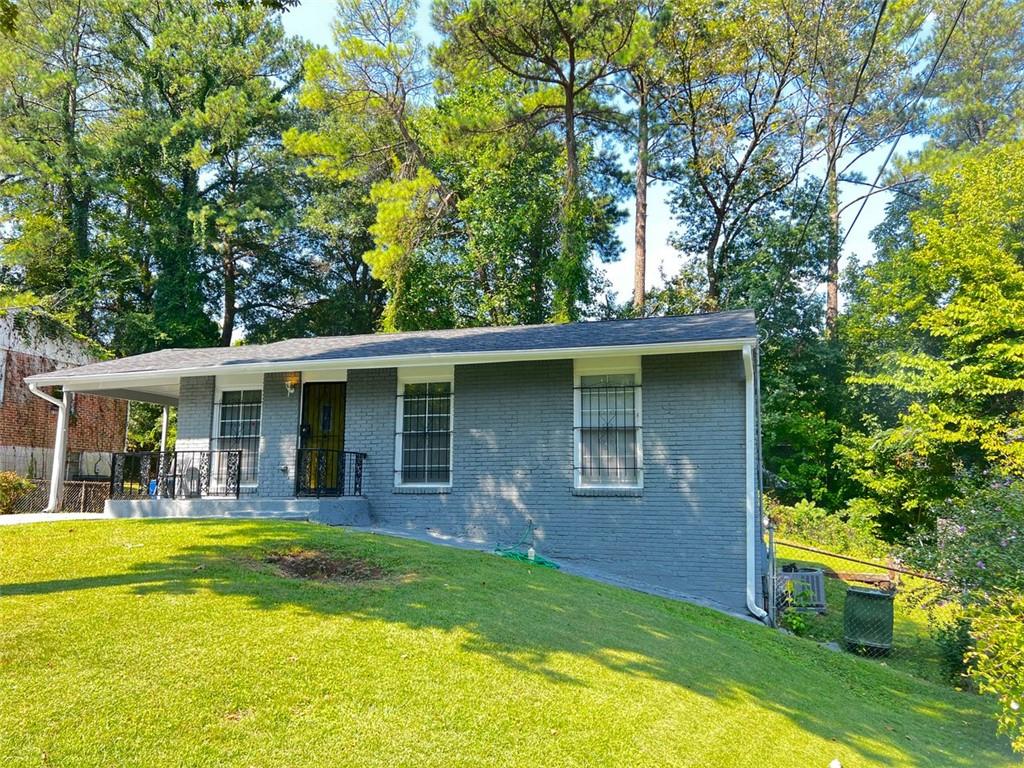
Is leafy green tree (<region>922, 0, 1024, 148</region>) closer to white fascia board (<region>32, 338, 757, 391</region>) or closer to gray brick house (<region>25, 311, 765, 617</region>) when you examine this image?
gray brick house (<region>25, 311, 765, 617</region>)

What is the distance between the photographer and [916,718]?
6484 millimetres

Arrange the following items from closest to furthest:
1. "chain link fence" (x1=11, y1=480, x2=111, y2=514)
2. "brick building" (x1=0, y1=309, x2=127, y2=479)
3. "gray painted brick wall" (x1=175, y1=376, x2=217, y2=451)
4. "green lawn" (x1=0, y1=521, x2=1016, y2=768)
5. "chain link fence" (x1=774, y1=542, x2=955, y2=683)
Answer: "green lawn" (x1=0, y1=521, x2=1016, y2=768) < "chain link fence" (x1=774, y1=542, x2=955, y2=683) < "gray painted brick wall" (x1=175, y1=376, x2=217, y2=451) < "chain link fence" (x1=11, y1=480, x2=111, y2=514) < "brick building" (x1=0, y1=309, x2=127, y2=479)

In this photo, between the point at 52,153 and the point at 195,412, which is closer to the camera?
the point at 195,412

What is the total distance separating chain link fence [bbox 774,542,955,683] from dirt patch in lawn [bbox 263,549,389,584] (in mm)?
5856

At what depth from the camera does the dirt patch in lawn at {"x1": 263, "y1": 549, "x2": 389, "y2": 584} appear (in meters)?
7.05

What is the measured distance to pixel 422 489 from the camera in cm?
1166

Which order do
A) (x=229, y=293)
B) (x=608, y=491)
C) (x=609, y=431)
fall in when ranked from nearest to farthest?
(x=608, y=491) → (x=609, y=431) → (x=229, y=293)

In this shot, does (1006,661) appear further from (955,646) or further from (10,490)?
(10,490)

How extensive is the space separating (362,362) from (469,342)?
6.01ft

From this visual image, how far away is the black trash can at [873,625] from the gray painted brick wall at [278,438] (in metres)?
8.84

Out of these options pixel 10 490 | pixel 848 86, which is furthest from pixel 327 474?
pixel 848 86

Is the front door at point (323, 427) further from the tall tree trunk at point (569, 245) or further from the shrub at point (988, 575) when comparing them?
the tall tree trunk at point (569, 245)

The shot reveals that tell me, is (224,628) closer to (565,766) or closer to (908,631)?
(565,766)

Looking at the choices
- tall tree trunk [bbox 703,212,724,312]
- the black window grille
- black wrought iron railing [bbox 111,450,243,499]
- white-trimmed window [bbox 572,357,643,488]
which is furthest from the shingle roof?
tall tree trunk [bbox 703,212,724,312]
